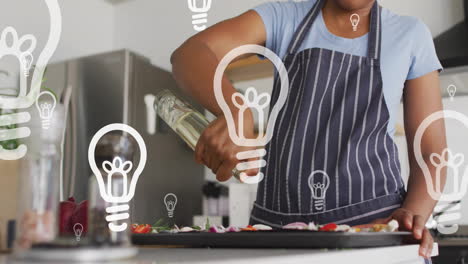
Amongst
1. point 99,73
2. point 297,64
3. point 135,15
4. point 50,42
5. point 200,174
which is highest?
point 135,15

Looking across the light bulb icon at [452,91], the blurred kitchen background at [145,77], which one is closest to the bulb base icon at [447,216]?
the blurred kitchen background at [145,77]

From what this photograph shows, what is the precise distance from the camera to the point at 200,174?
2.53 metres

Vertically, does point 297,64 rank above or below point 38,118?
above

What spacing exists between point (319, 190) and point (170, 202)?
1.71 m

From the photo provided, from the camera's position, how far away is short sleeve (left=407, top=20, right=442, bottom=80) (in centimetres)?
89

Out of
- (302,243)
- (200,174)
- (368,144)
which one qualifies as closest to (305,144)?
(368,144)

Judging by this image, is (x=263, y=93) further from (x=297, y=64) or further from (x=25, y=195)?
(x=25, y=195)

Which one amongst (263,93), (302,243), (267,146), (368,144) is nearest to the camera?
(302,243)

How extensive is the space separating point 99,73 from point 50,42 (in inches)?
15.3

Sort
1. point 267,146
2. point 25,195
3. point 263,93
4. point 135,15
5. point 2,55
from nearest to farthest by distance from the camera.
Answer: point 25,195 < point 267,146 < point 2,55 < point 263,93 < point 135,15

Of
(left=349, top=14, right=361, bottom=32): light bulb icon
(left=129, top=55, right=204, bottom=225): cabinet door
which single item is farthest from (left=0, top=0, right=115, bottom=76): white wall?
(left=349, top=14, right=361, bottom=32): light bulb icon

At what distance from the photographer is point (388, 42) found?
0.92m

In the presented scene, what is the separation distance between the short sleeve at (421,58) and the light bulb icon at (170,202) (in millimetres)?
1602

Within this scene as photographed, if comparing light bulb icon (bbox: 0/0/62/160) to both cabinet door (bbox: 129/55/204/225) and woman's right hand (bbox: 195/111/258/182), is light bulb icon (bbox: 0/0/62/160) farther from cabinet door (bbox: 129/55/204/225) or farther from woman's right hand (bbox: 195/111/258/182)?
woman's right hand (bbox: 195/111/258/182)
